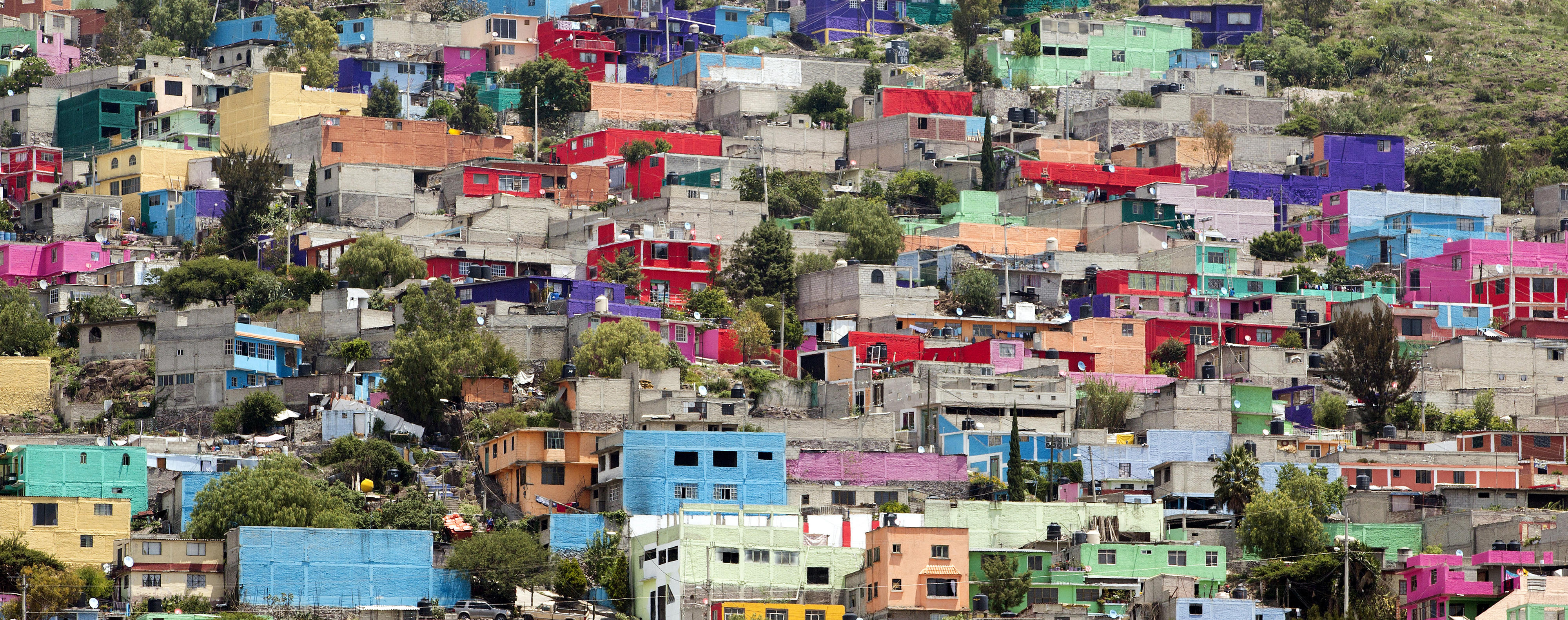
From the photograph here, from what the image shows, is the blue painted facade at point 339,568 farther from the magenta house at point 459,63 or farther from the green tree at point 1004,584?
the magenta house at point 459,63

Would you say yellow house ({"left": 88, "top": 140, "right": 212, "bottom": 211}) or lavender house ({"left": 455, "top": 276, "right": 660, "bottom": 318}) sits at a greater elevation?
yellow house ({"left": 88, "top": 140, "right": 212, "bottom": 211})

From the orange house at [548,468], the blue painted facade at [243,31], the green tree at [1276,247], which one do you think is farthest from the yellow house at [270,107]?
the orange house at [548,468]

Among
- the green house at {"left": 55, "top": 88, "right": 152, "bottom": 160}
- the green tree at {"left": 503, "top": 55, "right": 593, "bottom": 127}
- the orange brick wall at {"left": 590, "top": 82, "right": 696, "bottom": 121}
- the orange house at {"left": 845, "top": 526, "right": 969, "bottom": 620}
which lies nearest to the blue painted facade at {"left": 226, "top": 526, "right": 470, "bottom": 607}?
the orange house at {"left": 845, "top": 526, "right": 969, "bottom": 620}

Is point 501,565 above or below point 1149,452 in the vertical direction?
below

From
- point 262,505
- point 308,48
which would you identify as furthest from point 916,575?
point 308,48

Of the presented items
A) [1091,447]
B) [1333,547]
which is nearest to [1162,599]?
[1333,547]

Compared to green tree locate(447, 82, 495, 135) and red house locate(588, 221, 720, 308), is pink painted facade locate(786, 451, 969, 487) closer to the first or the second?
red house locate(588, 221, 720, 308)

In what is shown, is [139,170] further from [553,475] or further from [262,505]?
[262,505]
